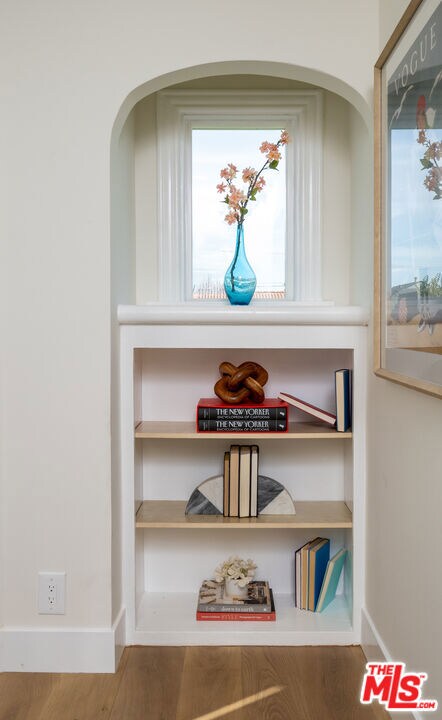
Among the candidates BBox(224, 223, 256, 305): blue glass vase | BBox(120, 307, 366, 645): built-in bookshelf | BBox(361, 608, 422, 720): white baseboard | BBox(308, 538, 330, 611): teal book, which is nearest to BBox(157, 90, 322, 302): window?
BBox(224, 223, 256, 305): blue glass vase

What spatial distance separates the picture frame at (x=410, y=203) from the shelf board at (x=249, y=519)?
63cm

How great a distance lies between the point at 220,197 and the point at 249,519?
116 cm

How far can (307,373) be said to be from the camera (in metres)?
2.37

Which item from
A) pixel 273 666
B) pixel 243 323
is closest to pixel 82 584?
pixel 273 666

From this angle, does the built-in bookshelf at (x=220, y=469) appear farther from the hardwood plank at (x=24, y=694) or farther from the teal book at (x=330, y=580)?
→ the hardwood plank at (x=24, y=694)

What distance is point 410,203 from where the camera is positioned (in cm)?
147

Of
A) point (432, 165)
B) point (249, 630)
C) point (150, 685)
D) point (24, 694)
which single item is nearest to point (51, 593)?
point (24, 694)

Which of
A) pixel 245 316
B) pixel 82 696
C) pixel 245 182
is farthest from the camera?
pixel 245 182

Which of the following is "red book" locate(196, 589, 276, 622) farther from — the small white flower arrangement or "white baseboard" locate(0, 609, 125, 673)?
"white baseboard" locate(0, 609, 125, 673)

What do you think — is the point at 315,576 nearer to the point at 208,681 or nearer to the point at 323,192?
the point at 208,681

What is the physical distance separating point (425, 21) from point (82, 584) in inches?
68.4

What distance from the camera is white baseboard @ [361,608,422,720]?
1.77 m

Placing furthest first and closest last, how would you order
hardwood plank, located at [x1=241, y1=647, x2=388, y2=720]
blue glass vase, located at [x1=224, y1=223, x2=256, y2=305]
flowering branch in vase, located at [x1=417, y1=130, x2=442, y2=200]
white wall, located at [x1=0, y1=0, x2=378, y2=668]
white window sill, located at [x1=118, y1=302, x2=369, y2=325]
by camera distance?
blue glass vase, located at [x1=224, y1=223, x2=256, y2=305], white window sill, located at [x1=118, y1=302, x2=369, y2=325], white wall, located at [x1=0, y1=0, x2=378, y2=668], hardwood plank, located at [x1=241, y1=647, x2=388, y2=720], flowering branch in vase, located at [x1=417, y1=130, x2=442, y2=200]

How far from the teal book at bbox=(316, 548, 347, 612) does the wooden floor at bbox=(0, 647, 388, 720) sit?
17 cm
